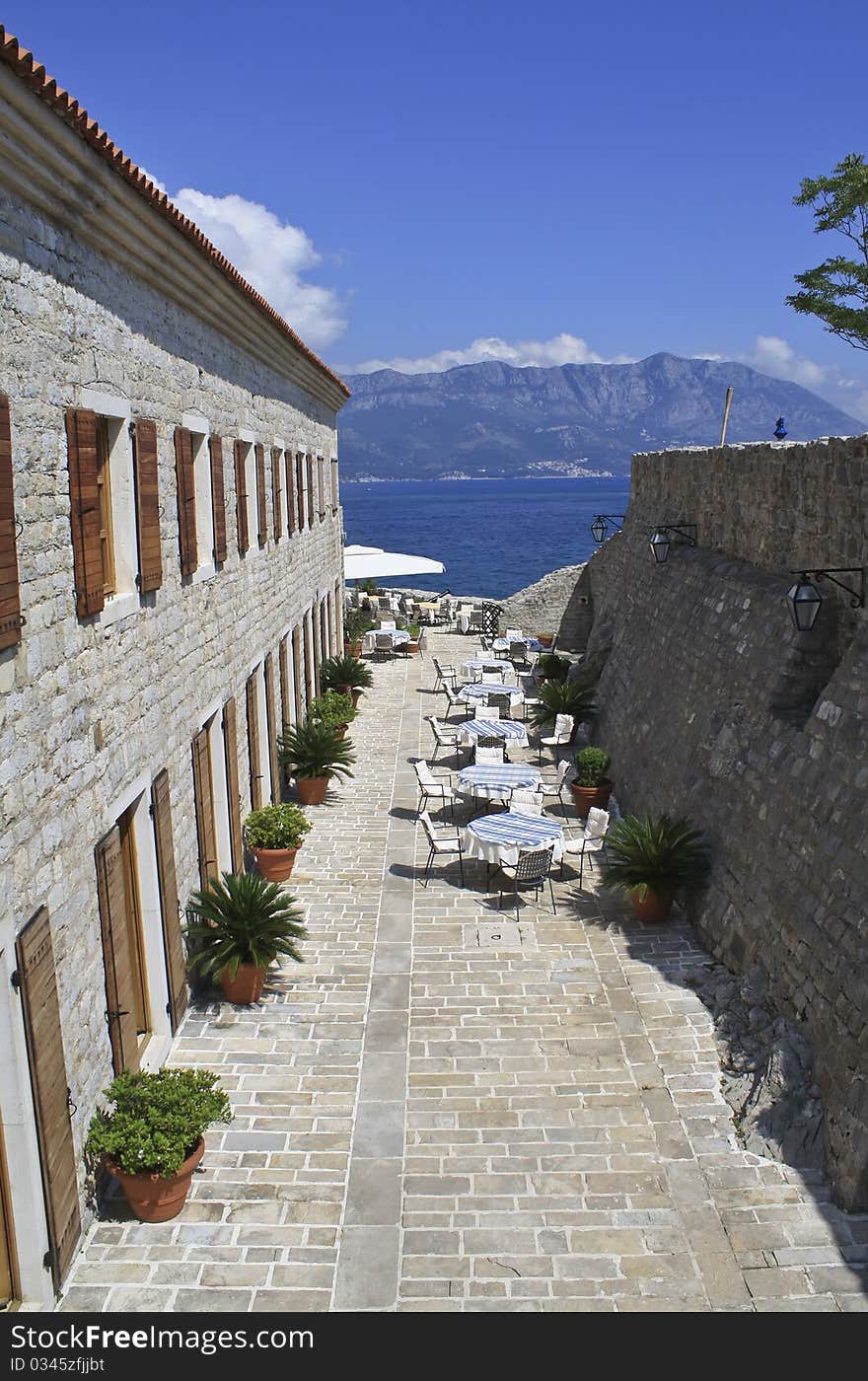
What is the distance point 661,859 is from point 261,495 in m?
7.53

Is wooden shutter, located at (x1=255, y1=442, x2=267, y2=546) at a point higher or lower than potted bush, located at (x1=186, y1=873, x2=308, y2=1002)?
higher

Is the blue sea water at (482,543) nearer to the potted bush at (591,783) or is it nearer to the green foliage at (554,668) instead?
the green foliage at (554,668)

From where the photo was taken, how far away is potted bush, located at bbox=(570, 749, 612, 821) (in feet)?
50.9

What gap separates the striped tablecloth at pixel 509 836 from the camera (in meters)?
12.1

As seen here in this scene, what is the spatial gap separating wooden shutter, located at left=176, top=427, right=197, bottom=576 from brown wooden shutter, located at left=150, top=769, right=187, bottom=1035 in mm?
2167

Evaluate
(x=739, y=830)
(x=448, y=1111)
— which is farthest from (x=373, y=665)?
(x=448, y=1111)

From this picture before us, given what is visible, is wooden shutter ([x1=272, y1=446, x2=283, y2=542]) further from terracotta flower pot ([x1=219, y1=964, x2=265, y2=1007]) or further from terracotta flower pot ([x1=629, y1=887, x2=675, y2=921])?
terracotta flower pot ([x1=629, y1=887, x2=675, y2=921])

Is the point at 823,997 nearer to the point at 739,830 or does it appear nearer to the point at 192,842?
the point at 739,830

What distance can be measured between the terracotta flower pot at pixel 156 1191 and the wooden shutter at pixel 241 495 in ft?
→ 25.3

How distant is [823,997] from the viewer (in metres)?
7.87

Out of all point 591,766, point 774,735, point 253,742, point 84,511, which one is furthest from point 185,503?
point 591,766

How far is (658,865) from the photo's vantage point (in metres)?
11.2

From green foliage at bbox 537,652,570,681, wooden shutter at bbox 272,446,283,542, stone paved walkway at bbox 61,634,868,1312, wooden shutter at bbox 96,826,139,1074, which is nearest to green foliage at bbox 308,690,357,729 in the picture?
wooden shutter at bbox 272,446,283,542

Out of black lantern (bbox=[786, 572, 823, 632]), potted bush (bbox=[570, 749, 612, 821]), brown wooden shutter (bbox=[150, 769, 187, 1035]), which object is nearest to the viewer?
brown wooden shutter (bbox=[150, 769, 187, 1035])
